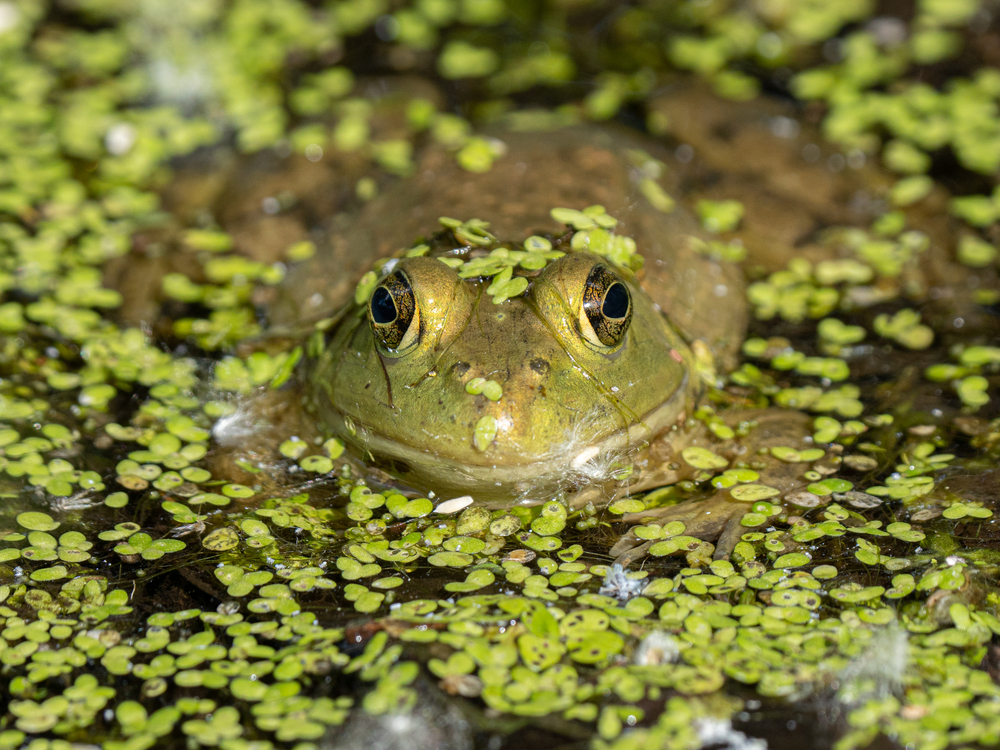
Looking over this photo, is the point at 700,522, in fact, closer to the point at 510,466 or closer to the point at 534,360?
the point at 510,466

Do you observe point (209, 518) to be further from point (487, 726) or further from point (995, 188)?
point (995, 188)

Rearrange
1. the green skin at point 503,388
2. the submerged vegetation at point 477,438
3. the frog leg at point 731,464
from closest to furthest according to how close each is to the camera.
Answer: the submerged vegetation at point 477,438 → the green skin at point 503,388 → the frog leg at point 731,464

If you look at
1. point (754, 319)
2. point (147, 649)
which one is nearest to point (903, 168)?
point (754, 319)

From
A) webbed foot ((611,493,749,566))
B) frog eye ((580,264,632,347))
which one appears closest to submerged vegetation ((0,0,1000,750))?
webbed foot ((611,493,749,566))

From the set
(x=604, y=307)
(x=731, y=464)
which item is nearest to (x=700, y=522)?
(x=731, y=464)

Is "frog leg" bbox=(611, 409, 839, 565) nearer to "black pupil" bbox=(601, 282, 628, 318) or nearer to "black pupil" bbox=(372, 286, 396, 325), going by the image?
"black pupil" bbox=(601, 282, 628, 318)

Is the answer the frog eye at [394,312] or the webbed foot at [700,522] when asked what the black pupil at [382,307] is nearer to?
the frog eye at [394,312]

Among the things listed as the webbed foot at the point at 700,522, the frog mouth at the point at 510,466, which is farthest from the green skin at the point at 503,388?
the webbed foot at the point at 700,522

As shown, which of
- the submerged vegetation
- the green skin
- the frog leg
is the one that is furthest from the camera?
the frog leg
